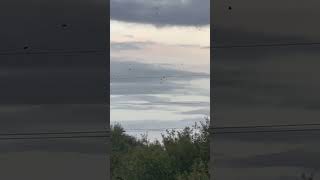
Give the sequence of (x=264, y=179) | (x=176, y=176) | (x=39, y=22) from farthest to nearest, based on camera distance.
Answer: (x=176, y=176), (x=39, y=22), (x=264, y=179)

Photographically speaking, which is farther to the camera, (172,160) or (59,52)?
(172,160)

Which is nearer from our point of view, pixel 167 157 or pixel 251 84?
pixel 251 84

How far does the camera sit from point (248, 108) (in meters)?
8.02

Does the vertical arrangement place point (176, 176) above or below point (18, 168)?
below

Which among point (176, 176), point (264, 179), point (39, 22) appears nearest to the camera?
point (264, 179)

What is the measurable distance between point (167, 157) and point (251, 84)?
2888cm

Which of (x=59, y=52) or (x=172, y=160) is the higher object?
(x=59, y=52)

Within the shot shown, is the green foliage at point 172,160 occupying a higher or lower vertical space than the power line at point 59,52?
lower

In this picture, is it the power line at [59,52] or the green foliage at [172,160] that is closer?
the power line at [59,52]

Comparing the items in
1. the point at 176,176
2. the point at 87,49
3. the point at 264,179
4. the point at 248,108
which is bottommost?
the point at 176,176

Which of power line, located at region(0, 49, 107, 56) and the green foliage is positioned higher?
power line, located at region(0, 49, 107, 56)

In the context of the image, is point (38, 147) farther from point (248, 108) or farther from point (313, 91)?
point (313, 91)

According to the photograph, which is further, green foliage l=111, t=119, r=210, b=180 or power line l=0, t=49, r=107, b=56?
green foliage l=111, t=119, r=210, b=180

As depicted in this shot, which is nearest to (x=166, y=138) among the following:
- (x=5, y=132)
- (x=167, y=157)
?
(x=167, y=157)
